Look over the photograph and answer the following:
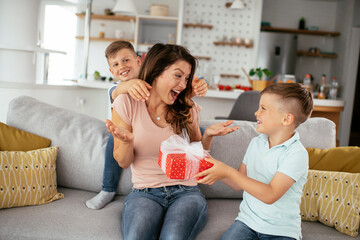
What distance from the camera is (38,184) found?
5.57 ft

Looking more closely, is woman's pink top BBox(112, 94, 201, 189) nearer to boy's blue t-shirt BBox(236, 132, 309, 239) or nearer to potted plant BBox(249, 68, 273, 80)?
boy's blue t-shirt BBox(236, 132, 309, 239)

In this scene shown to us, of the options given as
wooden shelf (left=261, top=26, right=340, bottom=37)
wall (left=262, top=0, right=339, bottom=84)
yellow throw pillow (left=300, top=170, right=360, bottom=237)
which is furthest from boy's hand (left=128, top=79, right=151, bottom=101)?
wall (left=262, top=0, right=339, bottom=84)

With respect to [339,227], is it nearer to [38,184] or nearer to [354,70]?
[38,184]

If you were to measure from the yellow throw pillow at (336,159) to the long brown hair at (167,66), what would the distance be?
691 millimetres

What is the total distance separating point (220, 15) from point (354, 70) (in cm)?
295

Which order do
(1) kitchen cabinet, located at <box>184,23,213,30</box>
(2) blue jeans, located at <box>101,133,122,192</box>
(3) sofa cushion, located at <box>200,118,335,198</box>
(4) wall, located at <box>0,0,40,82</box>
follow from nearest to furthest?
(2) blue jeans, located at <box>101,133,122,192</box> < (3) sofa cushion, located at <box>200,118,335,198</box> < (4) wall, located at <box>0,0,40,82</box> < (1) kitchen cabinet, located at <box>184,23,213,30</box>

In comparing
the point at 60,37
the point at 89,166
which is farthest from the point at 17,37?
the point at 60,37

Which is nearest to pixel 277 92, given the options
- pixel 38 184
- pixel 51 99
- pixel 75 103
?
pixel 38 184

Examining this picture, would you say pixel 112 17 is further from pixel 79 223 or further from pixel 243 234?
pixel 243 234

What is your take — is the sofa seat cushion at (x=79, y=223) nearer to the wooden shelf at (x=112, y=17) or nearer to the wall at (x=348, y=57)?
the wall at (x=348, y=57)

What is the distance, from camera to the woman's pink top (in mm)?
1615

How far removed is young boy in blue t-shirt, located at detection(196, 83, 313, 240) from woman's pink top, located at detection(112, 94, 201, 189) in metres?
0.35

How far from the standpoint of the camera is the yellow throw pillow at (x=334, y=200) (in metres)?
1.65

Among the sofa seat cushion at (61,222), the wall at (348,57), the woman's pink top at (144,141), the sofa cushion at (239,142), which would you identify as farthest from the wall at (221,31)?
the sofa seat cushion at (61,222)
